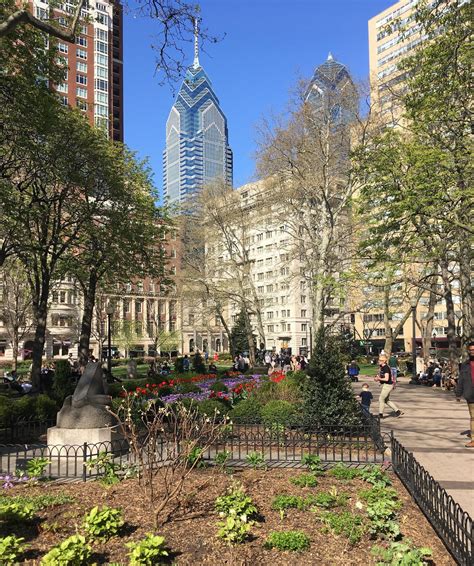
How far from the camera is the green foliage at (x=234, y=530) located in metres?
5.58

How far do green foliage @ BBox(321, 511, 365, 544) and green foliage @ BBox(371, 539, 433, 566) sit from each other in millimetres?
393

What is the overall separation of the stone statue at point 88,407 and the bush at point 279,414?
348cm

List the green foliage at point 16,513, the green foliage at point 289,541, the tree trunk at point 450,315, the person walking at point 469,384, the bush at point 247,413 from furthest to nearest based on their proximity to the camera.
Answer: the tree trunk at point 450,315 → the bush at point 247,413 → the person walking at point 469,384 → the green foliage at point 16,513 → the green foliage at point 289,541

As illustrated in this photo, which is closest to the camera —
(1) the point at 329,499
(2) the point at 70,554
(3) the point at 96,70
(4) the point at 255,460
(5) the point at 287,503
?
(2) the point at 70,554

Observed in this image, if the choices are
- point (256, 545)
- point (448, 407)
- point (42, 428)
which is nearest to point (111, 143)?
point (42, 428)

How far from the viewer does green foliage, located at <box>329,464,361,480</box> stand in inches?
324

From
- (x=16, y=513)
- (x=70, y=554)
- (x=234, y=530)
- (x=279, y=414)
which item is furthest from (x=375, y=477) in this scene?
(x=16, y=513)

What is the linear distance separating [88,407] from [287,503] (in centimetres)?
487

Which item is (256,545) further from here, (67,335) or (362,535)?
(67,335)

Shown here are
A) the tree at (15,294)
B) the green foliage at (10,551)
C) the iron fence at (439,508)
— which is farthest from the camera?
the tree at (15,294)

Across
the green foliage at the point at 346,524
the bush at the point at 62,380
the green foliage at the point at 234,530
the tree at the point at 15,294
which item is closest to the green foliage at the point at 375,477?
the green foliage at the point at 346,524

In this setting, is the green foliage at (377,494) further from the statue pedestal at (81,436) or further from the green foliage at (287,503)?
the statue pedestal at (81,436)

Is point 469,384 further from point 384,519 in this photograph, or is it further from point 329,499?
point 384,519

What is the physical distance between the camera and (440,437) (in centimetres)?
1230
